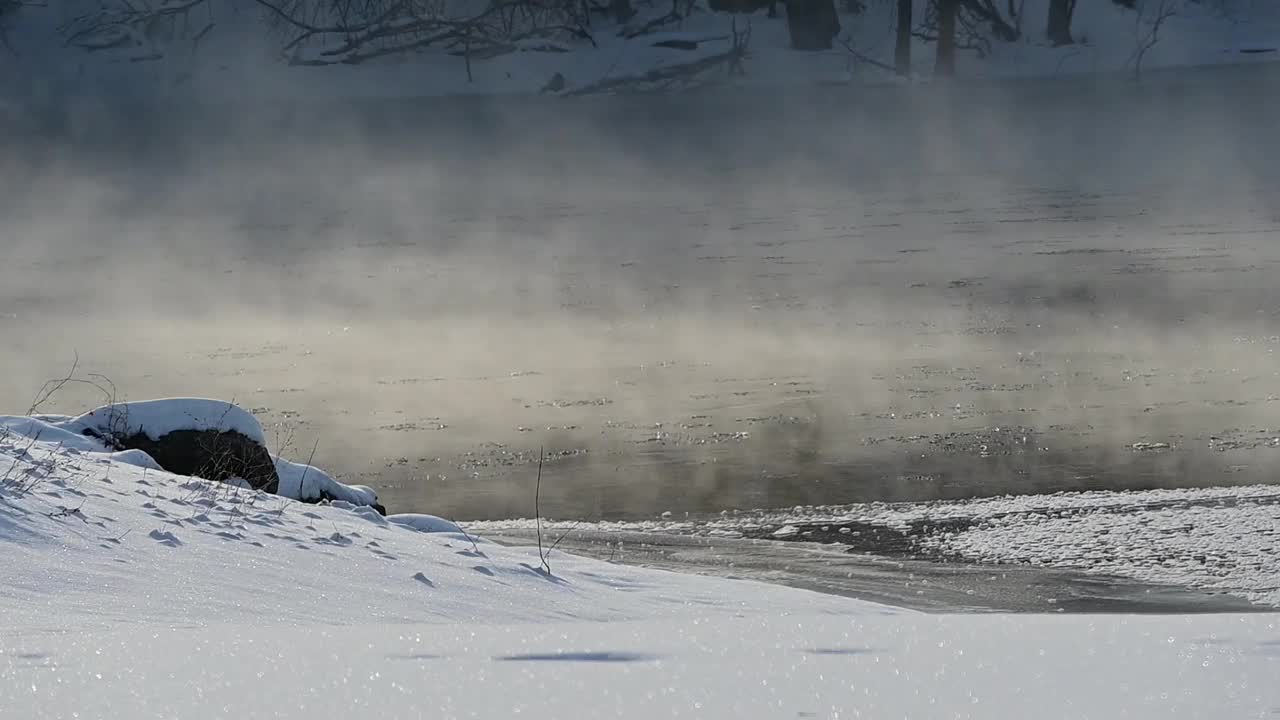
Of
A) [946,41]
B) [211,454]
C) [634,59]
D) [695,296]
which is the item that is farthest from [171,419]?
[946,41]

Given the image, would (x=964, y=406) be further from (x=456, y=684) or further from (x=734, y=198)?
(x=734, y=198)

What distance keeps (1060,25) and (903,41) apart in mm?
4230

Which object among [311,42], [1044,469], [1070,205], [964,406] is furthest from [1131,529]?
[311,42]

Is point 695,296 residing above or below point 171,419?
below

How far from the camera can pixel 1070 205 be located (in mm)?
26344

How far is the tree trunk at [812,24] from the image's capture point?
42812mm

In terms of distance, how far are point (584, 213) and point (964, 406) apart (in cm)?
1558

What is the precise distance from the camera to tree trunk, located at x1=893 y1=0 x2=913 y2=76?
137 ft

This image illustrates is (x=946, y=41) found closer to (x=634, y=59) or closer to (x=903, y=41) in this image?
(x=903, y=41)

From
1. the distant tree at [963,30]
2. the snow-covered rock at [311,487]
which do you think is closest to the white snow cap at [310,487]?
the snow-covered rock at [311,487]

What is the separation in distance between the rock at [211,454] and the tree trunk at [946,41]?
3553 cm

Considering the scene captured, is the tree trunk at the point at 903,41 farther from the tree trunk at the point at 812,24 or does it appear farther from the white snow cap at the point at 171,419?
the white snow cap at the point at 171,419

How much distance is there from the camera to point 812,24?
43000mm

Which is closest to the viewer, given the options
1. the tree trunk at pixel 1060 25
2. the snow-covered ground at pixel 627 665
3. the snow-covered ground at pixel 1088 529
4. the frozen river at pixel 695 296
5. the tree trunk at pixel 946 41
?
the snow-covered ground at pixel 627 665
